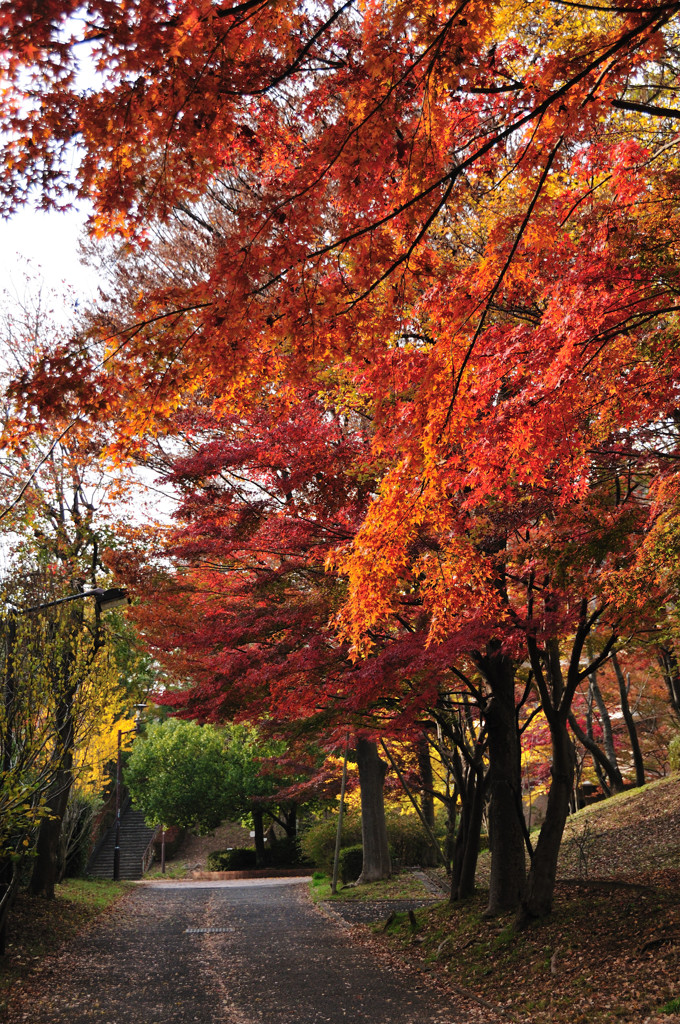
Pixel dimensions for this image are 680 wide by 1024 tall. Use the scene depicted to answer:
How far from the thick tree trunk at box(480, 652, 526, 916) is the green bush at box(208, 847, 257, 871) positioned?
24447 mm

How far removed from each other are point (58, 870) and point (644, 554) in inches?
702

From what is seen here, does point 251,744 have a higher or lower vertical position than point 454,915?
higher

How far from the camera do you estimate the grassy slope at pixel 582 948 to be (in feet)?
22.1

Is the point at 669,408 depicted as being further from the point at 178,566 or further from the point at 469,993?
the point at 178,566

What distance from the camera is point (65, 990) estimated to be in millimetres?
9750

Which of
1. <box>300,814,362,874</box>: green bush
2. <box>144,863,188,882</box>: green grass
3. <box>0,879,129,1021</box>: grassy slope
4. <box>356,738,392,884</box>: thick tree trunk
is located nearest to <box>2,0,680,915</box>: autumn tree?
<box>0,879,129,1021</box>: grassy slope

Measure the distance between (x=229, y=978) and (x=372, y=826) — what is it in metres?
9.72

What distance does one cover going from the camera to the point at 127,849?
1438 inches

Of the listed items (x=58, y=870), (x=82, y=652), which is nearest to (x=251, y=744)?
(x=58, y=870)

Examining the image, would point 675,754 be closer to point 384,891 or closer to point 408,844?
point 384,891

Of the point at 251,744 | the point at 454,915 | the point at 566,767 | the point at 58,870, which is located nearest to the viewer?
the point at 566,767

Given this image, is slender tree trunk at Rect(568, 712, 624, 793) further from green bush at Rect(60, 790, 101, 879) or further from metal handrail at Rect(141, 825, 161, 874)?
metal handrail at Rect(141, 825, 161, 874)

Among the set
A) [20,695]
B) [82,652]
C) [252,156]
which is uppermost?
[252,156]

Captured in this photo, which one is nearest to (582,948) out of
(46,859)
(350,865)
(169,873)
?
(46,859)
